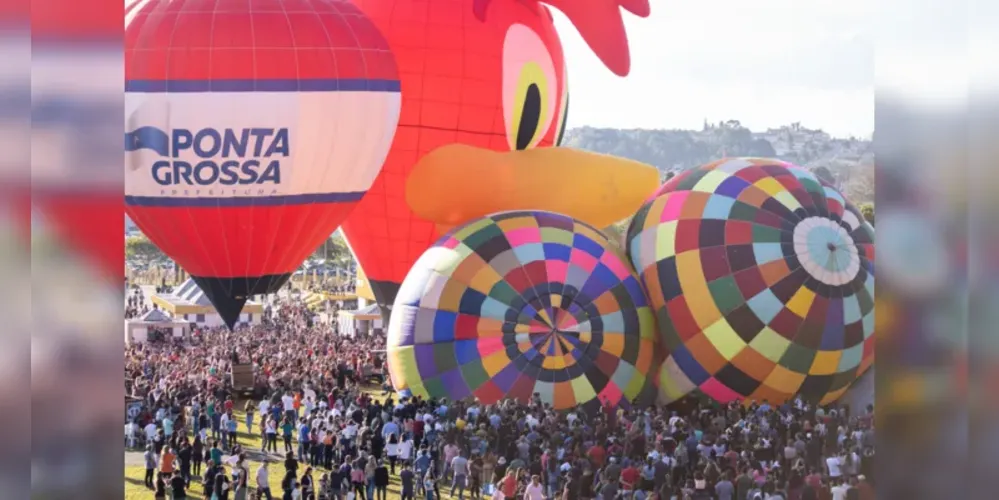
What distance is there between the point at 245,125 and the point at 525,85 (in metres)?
4.44

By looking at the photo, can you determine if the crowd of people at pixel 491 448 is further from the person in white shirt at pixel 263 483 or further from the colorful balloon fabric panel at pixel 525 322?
the colorful balloon fabric panel at pixel 525 322

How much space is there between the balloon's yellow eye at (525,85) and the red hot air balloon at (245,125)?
6.17 feet

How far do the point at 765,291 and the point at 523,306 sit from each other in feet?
8.06

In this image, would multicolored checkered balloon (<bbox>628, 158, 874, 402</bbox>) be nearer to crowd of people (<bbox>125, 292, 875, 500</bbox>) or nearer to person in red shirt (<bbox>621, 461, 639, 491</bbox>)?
crowd of people (<bbox>125, 292, 875, 500</bbox>)

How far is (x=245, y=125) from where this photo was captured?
1560cm

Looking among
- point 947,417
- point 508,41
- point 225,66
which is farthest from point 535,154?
point 947,417

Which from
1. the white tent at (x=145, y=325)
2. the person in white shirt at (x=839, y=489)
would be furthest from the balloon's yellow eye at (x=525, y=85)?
the white tent at (x=145, y=325)

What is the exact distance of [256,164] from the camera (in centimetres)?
1576

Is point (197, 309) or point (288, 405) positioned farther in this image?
point (197, 309)

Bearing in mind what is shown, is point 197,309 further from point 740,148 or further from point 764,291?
point 764,291

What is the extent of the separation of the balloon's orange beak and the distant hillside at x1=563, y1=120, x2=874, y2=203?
822 mm

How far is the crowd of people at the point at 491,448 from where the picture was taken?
942 centimetres

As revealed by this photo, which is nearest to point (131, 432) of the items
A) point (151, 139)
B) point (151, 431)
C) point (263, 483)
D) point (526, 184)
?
point (151, 431)

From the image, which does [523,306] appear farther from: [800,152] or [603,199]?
[800,152]
